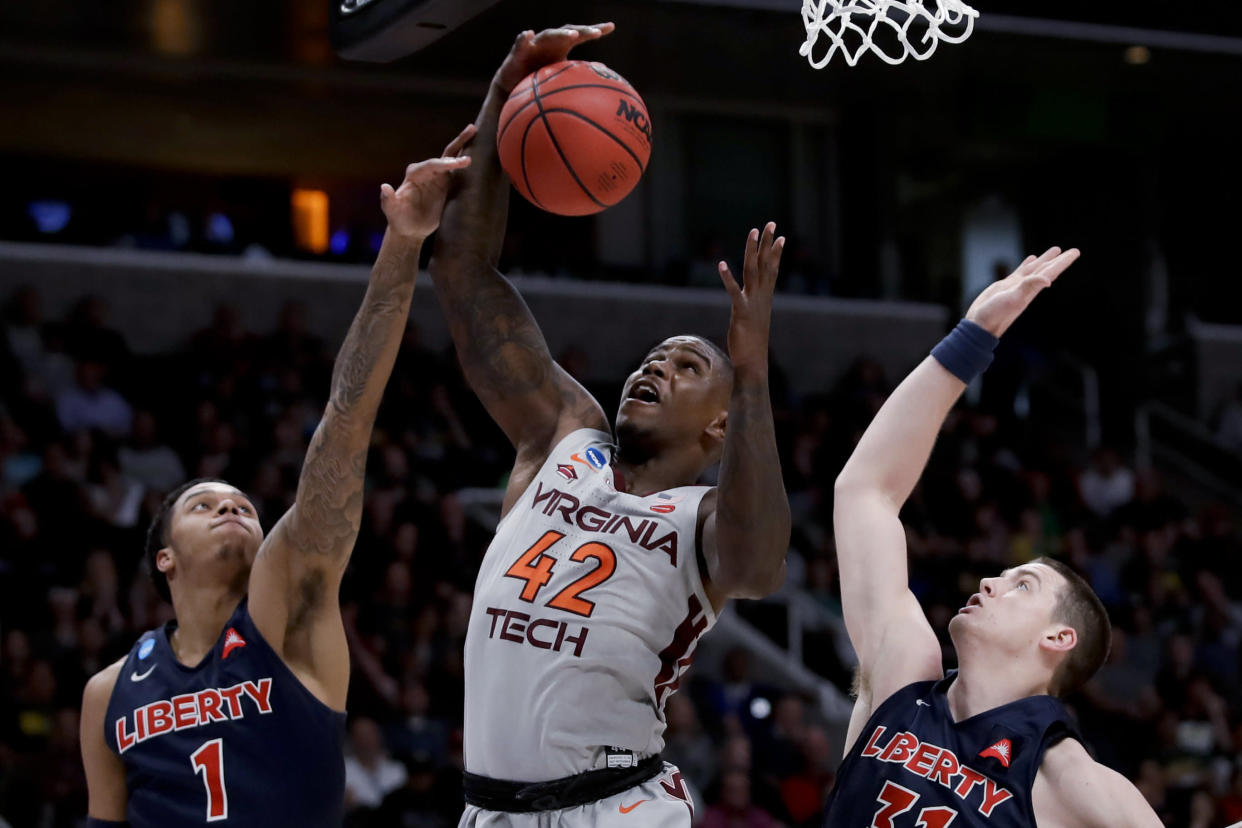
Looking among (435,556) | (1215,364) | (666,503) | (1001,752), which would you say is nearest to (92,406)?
(435,556)

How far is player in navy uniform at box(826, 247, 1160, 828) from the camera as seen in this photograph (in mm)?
3018

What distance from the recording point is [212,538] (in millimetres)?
4273

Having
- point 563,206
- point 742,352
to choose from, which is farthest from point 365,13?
point 742,352

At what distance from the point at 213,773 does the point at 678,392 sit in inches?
58.6

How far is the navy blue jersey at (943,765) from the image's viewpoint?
3.02 metres

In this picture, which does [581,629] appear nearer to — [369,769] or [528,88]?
[528,88]

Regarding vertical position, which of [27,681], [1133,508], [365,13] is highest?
[365,13]

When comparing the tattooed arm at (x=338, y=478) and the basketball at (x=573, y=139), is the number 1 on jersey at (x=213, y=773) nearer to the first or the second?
the tattooed arm at (x=338, y=478)

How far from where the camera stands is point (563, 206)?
13.1 feet

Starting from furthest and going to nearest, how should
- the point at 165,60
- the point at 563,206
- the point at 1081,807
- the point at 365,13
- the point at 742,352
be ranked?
the point at 165,60 → the point at 365,13 → the point at 563,206 → the point at 742,352 → the point at 1081,807

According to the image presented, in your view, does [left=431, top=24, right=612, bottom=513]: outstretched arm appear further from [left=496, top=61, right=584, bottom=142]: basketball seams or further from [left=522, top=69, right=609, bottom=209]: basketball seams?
[left=522, top=69, right=609, bottom=209]: basketball seams

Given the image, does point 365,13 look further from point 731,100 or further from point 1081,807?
point 731,100

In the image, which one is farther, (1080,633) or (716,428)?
(716,428)

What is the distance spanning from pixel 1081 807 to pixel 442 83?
12887 mm
